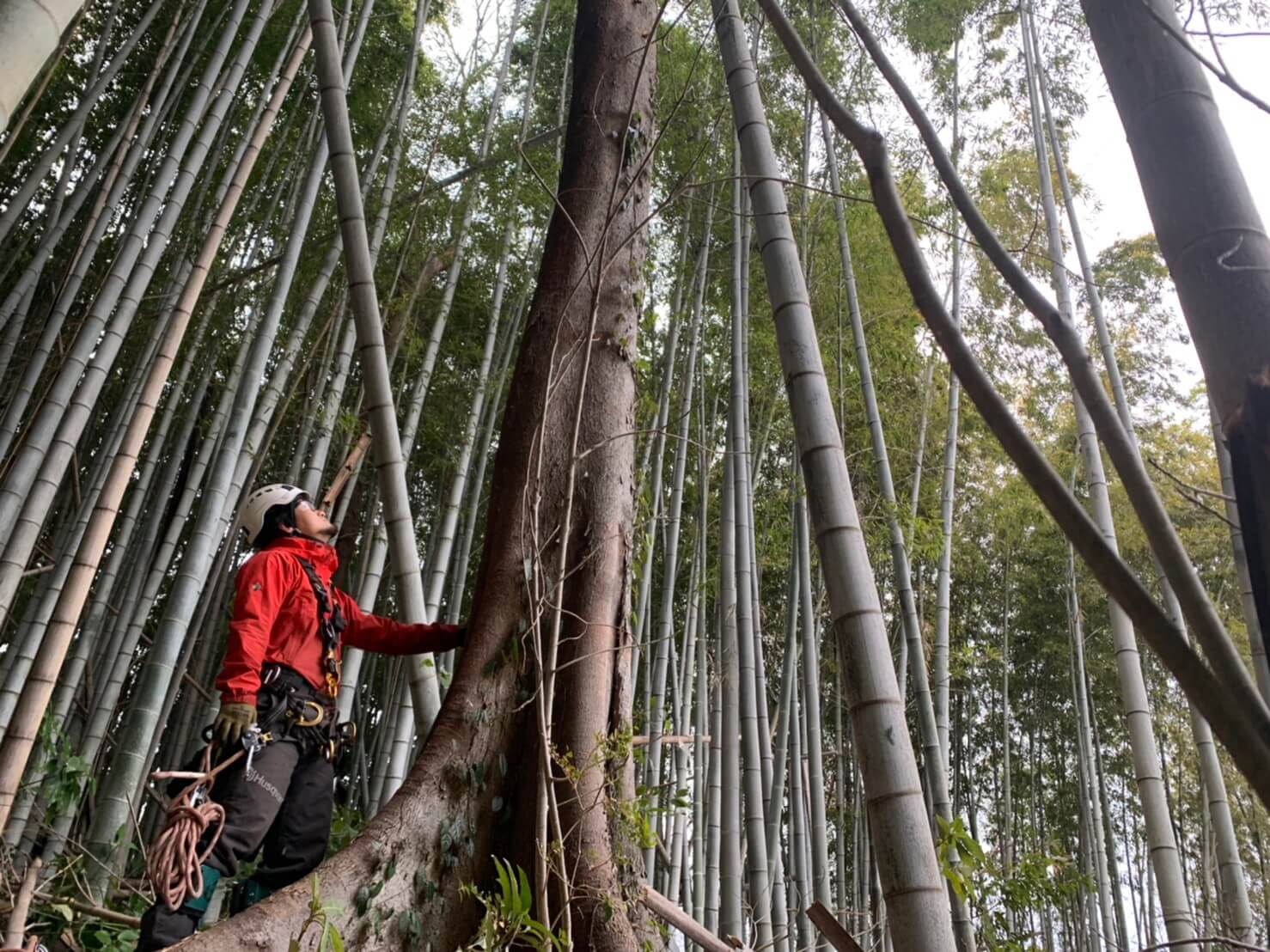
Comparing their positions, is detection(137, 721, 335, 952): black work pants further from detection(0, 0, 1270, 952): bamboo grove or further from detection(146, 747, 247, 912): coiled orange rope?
detection(0, 0, 1270, 952): bamboo grove

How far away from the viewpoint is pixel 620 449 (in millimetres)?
2248

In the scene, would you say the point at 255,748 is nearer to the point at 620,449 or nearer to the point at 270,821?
the point at 270,821

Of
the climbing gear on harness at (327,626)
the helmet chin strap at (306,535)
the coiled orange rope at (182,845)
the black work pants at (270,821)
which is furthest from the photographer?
the helmet chin strap at (306,535)

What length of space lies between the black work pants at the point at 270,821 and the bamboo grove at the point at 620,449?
250 mm

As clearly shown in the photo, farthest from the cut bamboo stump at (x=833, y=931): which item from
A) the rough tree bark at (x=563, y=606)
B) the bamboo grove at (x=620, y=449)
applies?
the rough tree bark at (x=563, y=606)

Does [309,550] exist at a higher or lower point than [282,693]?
higher

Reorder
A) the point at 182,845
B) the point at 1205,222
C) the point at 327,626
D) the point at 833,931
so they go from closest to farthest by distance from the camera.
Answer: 1. the point at 1205,222
2. the point at 833,931
3. the point at 182,845
4. the point at 327,626

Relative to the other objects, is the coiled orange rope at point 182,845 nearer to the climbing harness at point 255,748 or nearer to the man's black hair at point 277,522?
the climbing harness at point 255,748

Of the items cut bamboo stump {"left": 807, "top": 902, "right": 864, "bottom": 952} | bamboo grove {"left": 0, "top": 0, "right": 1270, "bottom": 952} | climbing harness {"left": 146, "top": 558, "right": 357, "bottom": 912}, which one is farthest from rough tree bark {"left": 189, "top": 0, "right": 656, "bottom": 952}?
cut bamboo stump {"left": 807, "top": 902, "right": 864, "bottom": 952}

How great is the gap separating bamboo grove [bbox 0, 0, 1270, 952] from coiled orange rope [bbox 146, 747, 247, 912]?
0.71ft

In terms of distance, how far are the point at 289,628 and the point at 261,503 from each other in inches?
14.1

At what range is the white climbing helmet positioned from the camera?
2.28 m

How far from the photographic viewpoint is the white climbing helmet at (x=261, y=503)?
2279mm

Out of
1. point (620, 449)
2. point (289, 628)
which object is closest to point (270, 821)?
point (289, 628)
